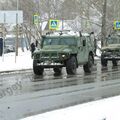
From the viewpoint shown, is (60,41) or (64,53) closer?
(64,53)

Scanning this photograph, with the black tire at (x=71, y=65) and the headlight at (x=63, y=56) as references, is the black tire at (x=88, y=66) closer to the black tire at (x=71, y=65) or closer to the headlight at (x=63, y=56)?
the black tire at (x=71, y=65)

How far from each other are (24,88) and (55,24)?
58.0ft

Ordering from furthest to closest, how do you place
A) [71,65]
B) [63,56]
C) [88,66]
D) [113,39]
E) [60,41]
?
[113,39] → [88,66] → [60,41] → [71,65] → [63,56]

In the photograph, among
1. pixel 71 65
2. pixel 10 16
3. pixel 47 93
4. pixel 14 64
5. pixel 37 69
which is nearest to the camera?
pixel 47 93

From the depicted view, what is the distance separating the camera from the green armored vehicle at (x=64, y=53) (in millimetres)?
22609

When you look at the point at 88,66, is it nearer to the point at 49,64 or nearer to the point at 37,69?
Answer: the point at 37,69

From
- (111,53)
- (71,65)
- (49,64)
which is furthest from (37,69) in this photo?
(111,53)

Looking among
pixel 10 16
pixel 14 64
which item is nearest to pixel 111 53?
pixel 14 64

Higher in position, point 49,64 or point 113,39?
point 113,39

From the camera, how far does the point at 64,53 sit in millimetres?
22562

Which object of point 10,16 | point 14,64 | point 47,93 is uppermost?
point 10,16

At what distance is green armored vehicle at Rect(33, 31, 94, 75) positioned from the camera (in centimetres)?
2261

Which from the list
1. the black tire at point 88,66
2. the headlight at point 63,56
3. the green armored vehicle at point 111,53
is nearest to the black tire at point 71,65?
the headlight at point 63,56

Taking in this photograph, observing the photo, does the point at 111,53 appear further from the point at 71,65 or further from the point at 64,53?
the point at 64,53
